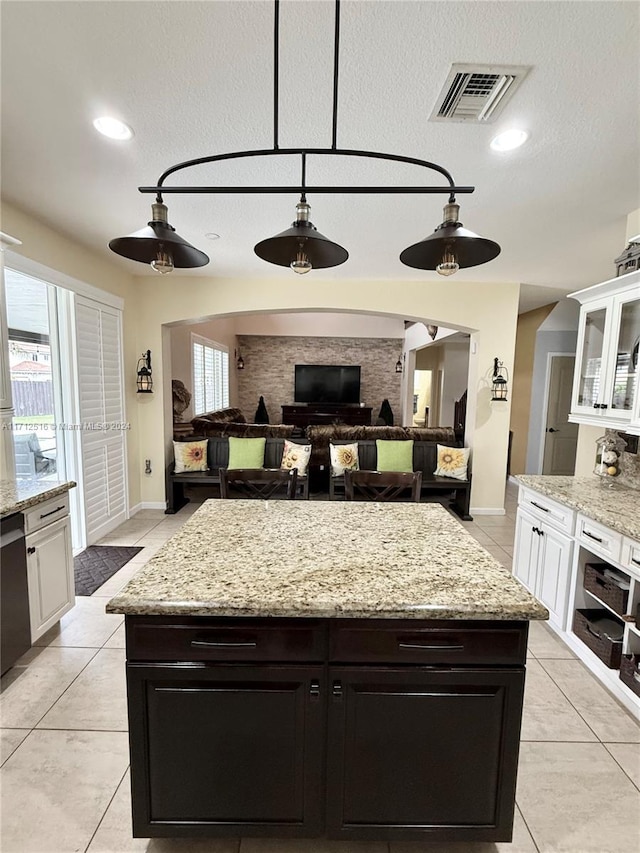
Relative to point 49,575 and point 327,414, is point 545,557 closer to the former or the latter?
point 49,575

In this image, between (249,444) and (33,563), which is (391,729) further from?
(249,444)

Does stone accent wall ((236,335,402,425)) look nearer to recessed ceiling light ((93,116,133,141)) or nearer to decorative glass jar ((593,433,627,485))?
decorative glass jar ((593,433,627,485))

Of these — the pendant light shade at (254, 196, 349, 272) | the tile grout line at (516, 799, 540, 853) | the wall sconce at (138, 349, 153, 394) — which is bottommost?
the tile grout line at (516, 799, 540, 853)

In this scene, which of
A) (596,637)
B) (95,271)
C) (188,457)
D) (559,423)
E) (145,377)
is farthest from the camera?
(559,423)

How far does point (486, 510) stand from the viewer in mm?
4824

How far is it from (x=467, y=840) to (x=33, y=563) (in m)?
2.27

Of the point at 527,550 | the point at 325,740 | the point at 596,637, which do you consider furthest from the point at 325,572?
the point at 527,550

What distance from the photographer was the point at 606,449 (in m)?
2.69

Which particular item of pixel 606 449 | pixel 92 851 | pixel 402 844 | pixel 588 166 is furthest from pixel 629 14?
pixel 92 851

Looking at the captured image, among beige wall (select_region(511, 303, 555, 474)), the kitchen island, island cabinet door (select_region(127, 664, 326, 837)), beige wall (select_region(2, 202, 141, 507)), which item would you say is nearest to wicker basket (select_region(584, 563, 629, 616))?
the kitchen island

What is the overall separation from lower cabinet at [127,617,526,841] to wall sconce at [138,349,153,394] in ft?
12.4

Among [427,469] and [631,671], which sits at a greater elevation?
[427,469]

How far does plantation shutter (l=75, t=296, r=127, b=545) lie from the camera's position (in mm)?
3527

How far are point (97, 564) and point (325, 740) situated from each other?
2860 millimetres
